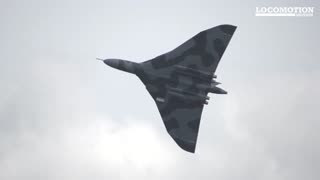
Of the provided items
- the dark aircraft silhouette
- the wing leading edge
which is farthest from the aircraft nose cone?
the wing leading edge

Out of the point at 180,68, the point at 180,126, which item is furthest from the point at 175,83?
the point at 180,126

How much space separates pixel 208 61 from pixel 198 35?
375 centimetres

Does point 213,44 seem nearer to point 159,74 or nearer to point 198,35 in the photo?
point 198,35

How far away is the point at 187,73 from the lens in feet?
210

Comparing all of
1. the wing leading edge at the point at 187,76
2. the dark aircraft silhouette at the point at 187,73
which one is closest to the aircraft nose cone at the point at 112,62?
the dark aircraft silhouette at the point at 187,73

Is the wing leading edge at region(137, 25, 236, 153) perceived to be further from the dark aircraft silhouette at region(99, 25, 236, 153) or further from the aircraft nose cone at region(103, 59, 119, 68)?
the aircraft nose cone at region(103, 59, 119, 68)

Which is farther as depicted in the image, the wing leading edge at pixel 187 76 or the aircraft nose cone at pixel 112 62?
the wing leading edge at pixel 187 76

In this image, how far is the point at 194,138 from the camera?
67062 mm

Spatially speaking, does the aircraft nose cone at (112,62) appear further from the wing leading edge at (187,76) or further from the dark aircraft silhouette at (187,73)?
the wing leading edge at (187,76)

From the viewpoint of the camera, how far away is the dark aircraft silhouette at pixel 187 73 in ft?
209

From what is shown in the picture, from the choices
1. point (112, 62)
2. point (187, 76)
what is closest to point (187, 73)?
point (187, 76)

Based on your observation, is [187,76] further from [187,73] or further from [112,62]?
[112,62]

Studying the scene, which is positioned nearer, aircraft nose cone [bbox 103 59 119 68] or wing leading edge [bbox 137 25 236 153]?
aircraft nose cone [bbox 103 59 119 68]

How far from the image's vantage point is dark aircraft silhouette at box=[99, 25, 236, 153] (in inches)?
2512
